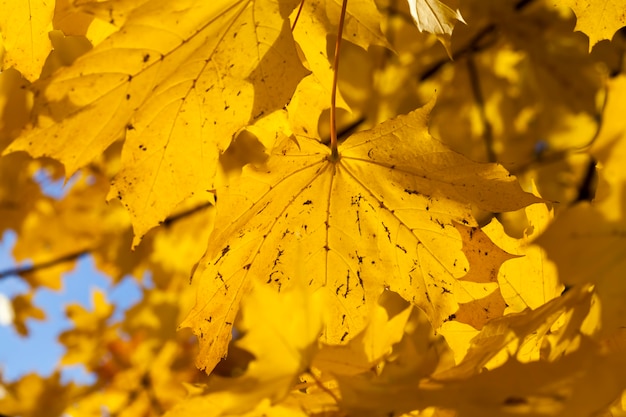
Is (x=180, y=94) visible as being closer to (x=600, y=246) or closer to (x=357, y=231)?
(x=357, y=231)

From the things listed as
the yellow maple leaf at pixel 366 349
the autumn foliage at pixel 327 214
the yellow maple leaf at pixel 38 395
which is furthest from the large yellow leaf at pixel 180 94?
the yellow maple leaf at pixel 38 395

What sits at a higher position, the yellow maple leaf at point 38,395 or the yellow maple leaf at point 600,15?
the yellow maple leaf at point 38,395

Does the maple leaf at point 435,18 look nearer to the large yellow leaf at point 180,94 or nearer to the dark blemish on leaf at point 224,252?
the large yellow leaf at point 180,94

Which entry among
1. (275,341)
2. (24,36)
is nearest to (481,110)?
(24,36)

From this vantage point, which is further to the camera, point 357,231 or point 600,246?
point 357,231

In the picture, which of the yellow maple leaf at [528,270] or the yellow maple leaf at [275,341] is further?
the yellow maple leaf at [528,270]

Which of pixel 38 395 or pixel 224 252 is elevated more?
pixel 38 395
